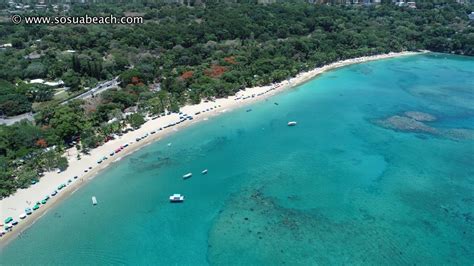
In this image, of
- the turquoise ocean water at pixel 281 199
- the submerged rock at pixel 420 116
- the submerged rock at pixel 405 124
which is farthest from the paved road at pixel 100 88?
the submerged rock at pixel 420 116

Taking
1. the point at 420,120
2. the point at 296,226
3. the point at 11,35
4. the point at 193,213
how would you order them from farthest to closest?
1. the point at 11,35
2. the point at 420,120
3. the point at 193,213
4. the point at 296,226

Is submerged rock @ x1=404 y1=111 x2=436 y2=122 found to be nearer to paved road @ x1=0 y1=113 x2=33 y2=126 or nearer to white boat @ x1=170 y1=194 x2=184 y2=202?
white boat @ x1=170 y1=194 x2=184 y2=202

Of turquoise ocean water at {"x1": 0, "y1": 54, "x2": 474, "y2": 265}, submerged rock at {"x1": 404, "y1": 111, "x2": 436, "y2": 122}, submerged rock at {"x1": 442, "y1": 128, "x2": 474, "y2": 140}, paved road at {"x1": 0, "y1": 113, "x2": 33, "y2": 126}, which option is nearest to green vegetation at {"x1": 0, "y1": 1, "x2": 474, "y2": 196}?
paved road at {"x1": 0, "y1": 113, "x2": 33, "y2": 126}

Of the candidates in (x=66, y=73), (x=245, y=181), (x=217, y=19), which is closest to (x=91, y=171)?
(x=245, y=181)

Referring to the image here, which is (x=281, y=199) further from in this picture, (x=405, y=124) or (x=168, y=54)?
(x=168, y=54)

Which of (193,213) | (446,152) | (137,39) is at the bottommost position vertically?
(193,213)

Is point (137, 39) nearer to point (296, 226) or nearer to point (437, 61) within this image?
point (296, 226)

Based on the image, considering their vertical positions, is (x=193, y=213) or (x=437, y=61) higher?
(x=437, y=61)
